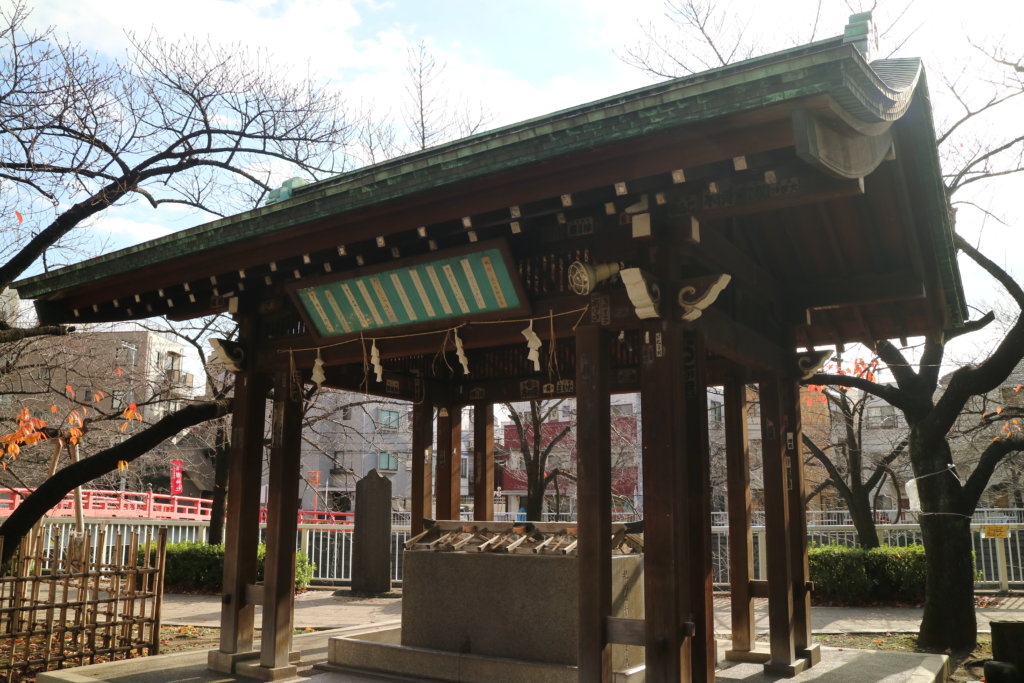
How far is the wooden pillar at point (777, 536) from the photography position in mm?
7266

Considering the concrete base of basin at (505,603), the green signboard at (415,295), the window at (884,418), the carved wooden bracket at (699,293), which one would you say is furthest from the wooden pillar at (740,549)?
the window at (884,418)

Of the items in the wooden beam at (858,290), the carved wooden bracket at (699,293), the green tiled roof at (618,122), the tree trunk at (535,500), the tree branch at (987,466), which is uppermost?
the green tiled roof at (618,122)

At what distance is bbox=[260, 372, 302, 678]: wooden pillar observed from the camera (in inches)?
292

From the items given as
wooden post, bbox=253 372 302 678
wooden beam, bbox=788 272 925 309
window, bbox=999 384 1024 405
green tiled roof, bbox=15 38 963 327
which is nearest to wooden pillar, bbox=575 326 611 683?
green tiled roof, bbox=15 38 963 327

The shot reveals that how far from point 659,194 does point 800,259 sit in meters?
2.81

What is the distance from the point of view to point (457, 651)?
711cm

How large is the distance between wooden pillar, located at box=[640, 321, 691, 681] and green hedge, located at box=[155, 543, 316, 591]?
12.1m

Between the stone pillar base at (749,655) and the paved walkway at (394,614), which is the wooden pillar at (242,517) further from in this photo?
the stone pillar base at (749,655)

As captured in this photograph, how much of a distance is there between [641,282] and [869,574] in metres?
11.4

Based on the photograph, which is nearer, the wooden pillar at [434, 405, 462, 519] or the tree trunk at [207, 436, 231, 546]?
A: the wooden pillar at [434, 405, 462, 519]

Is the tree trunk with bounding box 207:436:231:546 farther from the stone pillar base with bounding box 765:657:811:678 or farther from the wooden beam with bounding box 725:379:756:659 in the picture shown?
the stone pillar base with bounding box 765:657:811:678

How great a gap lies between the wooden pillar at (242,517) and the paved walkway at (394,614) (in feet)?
11.2

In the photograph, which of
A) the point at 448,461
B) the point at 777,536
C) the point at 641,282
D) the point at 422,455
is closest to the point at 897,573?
the point at 777,536

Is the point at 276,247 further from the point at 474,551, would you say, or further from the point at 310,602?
the point at 310,602
